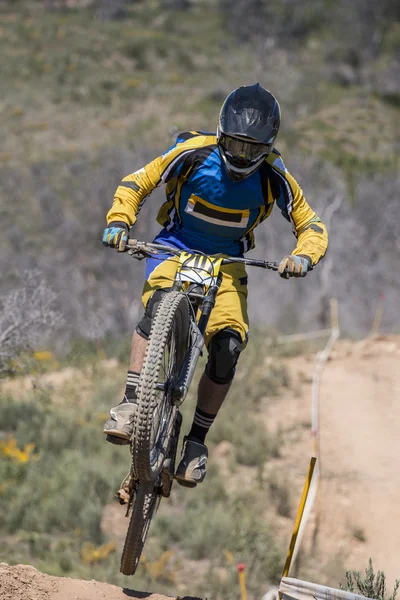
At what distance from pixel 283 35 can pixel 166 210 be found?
37116 millimetres

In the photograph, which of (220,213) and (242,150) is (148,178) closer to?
(220,213)

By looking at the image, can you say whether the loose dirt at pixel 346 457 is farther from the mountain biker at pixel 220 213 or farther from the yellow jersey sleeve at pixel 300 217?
the yellow jersey sleeve at pixel 300 217

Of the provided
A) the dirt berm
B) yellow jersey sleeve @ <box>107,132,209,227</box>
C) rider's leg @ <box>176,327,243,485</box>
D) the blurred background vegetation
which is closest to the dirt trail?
the blurred background vegetation

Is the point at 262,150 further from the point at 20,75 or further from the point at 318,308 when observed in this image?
the point at 20,75

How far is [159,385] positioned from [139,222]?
12.1 meters

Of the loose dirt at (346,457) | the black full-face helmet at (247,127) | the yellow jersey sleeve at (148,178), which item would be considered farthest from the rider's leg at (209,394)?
the loose dirt at (346,457)

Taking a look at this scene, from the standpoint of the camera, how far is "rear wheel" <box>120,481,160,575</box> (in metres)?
4.50

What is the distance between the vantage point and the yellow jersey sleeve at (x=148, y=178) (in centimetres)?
495

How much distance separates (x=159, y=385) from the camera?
425 cm

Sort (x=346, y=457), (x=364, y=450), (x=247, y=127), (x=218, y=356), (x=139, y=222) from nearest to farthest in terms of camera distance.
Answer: (x=247, y=127) < (x=218, y=356) < (x=346, y=457) < (x=364, y=450) < (x=139, y=222)

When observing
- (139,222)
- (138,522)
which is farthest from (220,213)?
(139,222)

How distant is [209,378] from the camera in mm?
5102

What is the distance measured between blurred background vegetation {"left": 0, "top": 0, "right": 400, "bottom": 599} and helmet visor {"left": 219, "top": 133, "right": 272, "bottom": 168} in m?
1.55

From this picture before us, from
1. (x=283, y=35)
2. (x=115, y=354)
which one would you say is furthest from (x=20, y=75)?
(x=115, y=354)
